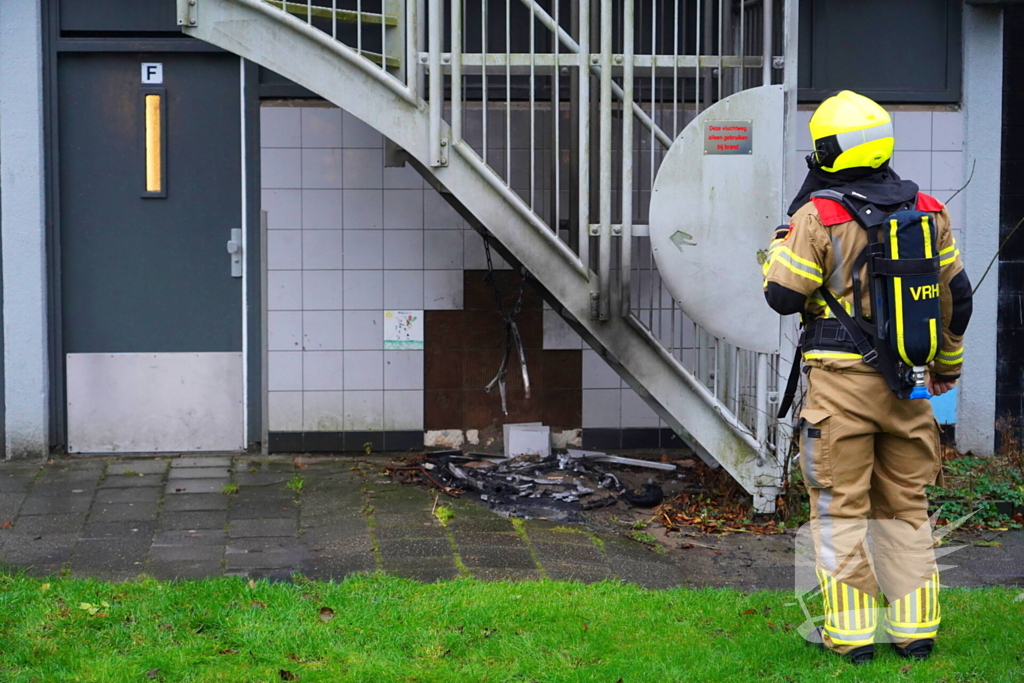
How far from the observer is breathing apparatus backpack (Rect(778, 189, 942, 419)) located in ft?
13.6

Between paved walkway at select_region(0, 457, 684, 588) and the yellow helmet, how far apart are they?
6.95 feet

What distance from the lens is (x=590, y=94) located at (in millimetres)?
6453

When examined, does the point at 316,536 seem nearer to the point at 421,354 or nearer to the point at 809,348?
the point at 421,354

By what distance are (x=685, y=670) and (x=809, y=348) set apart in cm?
129

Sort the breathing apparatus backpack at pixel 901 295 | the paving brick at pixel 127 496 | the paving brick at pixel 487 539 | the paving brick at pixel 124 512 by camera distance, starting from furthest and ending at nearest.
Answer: the paving brick at pixel 127 496
the paving brick at pixel 124 512
the paving brick at pixel 487 539
the breathing apparatus backpack at pixel 901 295

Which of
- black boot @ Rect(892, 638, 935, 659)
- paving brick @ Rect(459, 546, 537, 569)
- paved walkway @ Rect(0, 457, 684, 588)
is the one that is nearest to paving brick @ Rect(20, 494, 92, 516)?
paved walkway @ Rect(0, 457, 684, 588)

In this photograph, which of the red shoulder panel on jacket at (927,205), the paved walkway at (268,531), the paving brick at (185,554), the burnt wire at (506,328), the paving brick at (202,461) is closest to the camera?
the red shoulder panel on jacket at (927,205)

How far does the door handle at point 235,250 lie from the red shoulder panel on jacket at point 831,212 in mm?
4529

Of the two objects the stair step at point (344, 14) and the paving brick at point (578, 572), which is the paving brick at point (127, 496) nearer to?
the paving brick at point (578, 572)

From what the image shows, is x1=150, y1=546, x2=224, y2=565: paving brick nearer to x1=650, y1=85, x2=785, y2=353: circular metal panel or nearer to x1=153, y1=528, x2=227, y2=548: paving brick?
x1=153, y1=528, x2=227, y2=548: paving brick

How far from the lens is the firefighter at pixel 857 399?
426cm

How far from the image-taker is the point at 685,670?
421 centimetres

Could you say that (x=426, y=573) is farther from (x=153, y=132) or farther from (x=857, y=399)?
(x=153, y=132)

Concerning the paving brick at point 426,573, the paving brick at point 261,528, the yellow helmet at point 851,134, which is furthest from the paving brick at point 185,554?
the yellow helmet at point 851,134
